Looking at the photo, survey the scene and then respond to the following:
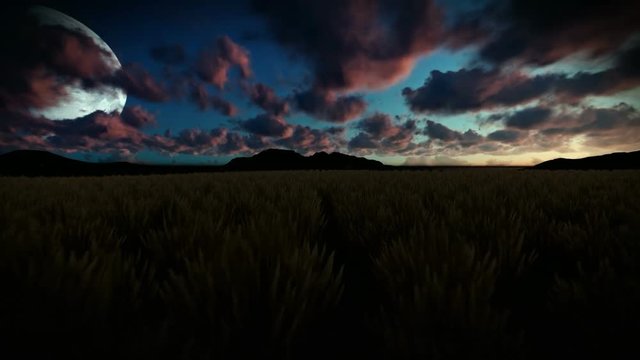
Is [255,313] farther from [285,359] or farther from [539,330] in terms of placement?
[539,330]

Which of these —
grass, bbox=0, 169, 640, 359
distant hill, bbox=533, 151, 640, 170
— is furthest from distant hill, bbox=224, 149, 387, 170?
grass, bbox=0, 169, 640, 359

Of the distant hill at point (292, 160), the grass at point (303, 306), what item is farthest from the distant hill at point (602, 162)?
the distant hill at point (292, 160)

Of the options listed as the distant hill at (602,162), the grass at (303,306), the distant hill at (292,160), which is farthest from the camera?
the distant hill at (292,160)

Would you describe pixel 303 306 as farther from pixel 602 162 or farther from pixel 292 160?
pixel 292 160

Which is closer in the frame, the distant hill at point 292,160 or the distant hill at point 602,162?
the distant hill at point 602,162

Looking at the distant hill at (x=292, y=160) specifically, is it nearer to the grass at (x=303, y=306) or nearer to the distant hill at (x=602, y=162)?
the distant hill at (x=602, y=162)

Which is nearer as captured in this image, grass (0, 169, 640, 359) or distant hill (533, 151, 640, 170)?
grass (0, 169, 640, 359)

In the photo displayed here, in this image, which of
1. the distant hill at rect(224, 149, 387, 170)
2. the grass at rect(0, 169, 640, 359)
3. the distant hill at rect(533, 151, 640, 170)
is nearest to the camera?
the grass at rect(0, 169, 640, 359)

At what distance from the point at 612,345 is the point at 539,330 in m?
0.15

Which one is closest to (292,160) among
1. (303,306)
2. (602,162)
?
(602,162)

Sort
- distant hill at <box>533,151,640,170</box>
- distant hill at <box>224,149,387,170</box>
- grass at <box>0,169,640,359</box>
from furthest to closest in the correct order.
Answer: distant hill at <box>224,149,387,170</box>
distant hill at <box>533,151,640,170</box>
grass at <box>0,169,640,359</box>

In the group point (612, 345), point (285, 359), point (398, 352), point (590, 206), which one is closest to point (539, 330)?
point (612, 345)

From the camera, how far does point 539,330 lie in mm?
804

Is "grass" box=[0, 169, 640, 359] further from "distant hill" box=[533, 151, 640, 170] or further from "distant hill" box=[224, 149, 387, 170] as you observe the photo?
"distant hill" box=[224, 149, 387, 170]
